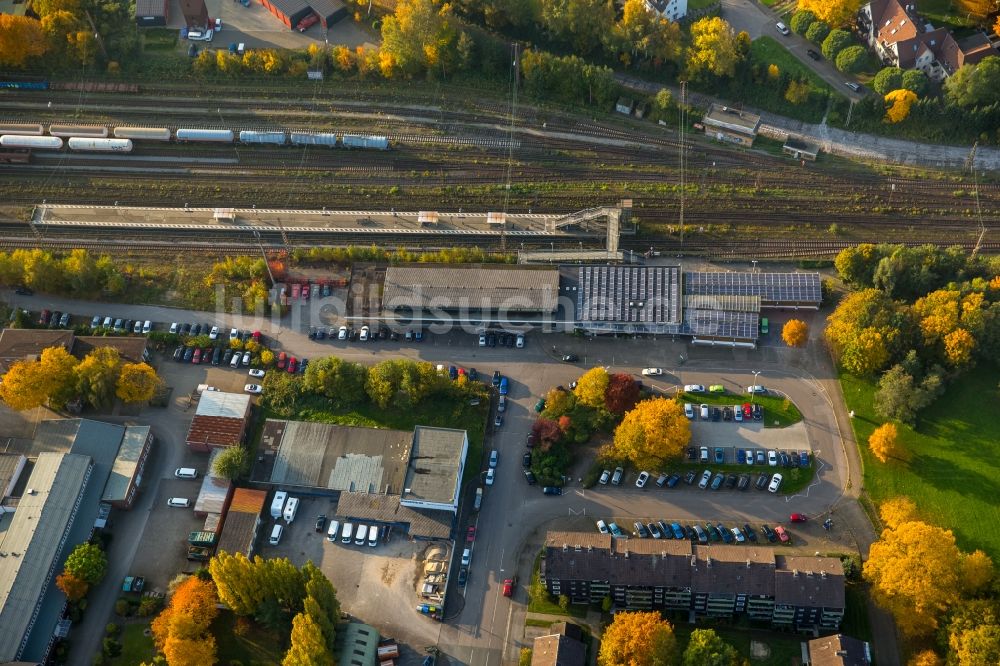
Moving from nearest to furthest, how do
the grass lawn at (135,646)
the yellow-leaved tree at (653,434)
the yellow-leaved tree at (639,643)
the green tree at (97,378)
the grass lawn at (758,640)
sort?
the yellow-leaved tree at (639,643)
the grass lawn at (758,640)
the grass lawn at (135,646)
the yellow-leaved tree at (653,434)
the green tree at (97,378)

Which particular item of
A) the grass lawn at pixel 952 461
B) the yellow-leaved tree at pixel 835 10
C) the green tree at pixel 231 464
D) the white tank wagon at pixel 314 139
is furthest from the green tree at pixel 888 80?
the green tree at pixel 231 464

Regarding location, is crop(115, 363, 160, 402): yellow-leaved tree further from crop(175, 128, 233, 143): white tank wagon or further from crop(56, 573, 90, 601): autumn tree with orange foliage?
crop(175, 128, 233, 143): white tank wagon

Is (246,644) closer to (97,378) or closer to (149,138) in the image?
(97,378)

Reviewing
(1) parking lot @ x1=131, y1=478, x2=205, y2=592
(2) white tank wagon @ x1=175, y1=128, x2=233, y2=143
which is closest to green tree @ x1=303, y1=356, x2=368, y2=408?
(1) parking lot @ x1=131, y1=478, x2=205, y2=592

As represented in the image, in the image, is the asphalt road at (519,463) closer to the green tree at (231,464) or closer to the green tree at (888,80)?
the green tree at (231,464)

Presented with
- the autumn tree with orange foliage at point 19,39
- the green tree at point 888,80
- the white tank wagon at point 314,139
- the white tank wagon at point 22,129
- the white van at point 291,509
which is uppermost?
the green tree at point 888,80

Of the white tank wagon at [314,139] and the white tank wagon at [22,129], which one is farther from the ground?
the white tank wagon at [314,139]
